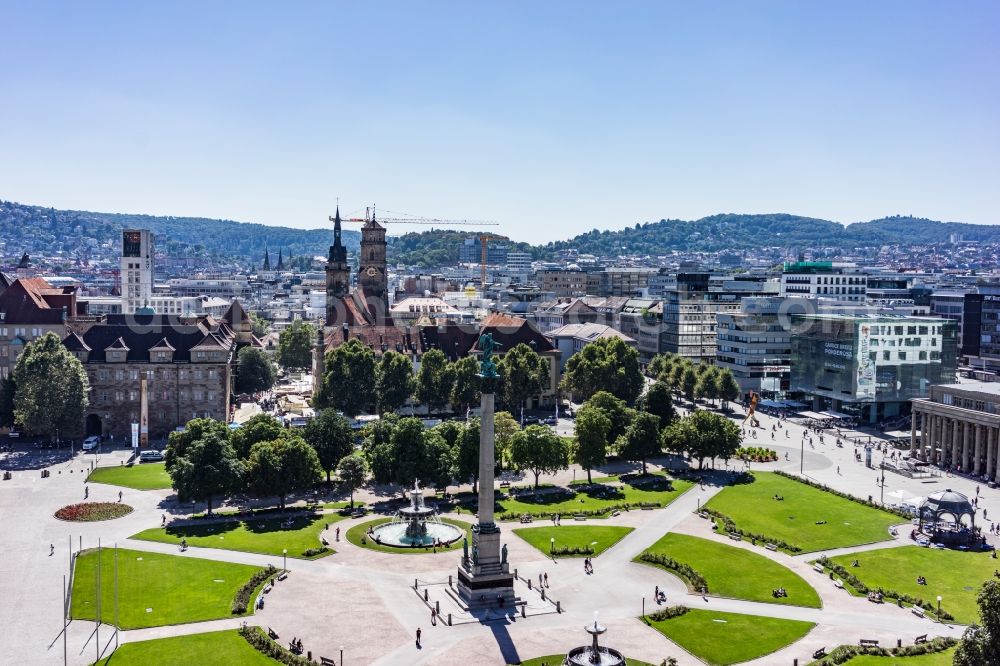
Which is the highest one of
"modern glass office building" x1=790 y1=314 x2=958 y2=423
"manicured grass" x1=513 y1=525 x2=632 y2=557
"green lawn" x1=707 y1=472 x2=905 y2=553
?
"modern glass office building" x1=790 y1=314 x2=958 y2=423

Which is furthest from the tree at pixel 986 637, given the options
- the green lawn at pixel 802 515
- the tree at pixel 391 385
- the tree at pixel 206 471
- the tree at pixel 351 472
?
the tree at pixel 391 385

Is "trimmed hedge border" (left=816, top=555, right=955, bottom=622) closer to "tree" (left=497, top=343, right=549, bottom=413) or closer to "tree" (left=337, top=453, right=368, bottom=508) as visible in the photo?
"tree" (left=337, top=453, right=368, bottom=508)

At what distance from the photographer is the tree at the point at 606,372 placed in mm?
146000

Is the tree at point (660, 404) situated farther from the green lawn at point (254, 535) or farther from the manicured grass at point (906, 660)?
the manicured grass at point (906, 660)

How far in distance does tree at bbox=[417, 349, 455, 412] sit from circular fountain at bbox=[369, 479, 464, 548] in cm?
5163

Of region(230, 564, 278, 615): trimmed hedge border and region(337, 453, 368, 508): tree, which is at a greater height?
region(337, 453, 368, 508): tree

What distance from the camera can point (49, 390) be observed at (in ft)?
388

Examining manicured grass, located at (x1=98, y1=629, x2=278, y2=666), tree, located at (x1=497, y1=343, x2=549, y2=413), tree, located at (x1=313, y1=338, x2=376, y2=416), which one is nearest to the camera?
manicured grass, located at (x1=98, y1=629, x2=278, y2=666)

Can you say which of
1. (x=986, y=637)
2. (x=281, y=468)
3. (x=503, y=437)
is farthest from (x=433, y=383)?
(x=986, y=637)

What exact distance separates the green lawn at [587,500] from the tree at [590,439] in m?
3.71

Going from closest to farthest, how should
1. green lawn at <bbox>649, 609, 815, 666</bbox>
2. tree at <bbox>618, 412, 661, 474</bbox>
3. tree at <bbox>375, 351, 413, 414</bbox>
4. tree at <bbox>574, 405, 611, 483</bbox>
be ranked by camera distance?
green lawn at <bbox>649, 609, 815, 666</bbox> < tree at <bbox>574, 405, 611, 483</bbox> < tree at <bbox>618, 412, 661, 474</bbox> < tree at <bbox>375, 351, 413, 414</bbox>

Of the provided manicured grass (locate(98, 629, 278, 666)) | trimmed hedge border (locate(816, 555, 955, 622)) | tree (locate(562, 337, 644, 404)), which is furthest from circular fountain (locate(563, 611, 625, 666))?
tree (locate(562, 337, 644, 404))

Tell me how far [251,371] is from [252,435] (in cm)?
6280

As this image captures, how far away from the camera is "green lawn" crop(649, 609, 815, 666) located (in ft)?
194
